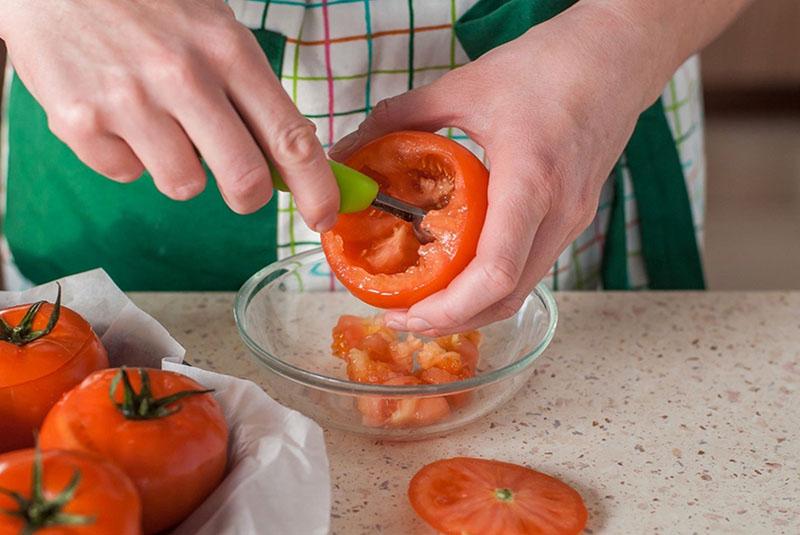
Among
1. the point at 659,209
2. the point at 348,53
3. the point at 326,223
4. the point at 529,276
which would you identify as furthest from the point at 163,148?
the point at 659,209

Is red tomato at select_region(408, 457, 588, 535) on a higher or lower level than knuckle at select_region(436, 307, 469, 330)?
lower

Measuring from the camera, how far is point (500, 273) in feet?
2.86

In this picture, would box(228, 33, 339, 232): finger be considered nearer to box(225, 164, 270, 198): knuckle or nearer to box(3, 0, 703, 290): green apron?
box(225, 164, 270, 198): knuckle

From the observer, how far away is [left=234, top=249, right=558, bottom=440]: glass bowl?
93cm

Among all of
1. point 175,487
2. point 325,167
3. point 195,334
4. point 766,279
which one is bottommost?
point 766,279

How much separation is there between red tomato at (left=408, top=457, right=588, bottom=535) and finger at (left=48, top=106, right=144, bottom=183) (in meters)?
0.36

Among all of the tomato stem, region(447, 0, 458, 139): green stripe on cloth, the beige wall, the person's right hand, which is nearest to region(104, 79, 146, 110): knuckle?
the person's right hand

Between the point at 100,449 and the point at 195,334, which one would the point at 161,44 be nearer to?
the point at 100,449

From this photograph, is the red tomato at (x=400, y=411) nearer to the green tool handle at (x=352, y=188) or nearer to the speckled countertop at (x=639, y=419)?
the speckled countertop at (x=639, y=419)

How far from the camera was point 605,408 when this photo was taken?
103cm

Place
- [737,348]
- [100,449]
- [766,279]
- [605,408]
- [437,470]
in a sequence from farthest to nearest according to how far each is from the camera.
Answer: [766,279] < [737,348] < [605,408] < [437,470] < [100,449]

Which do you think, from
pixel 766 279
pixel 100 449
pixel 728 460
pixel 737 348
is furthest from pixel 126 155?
pixel 766 279

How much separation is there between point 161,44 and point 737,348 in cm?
74

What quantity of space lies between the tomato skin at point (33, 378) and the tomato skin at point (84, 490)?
0.13 meters
